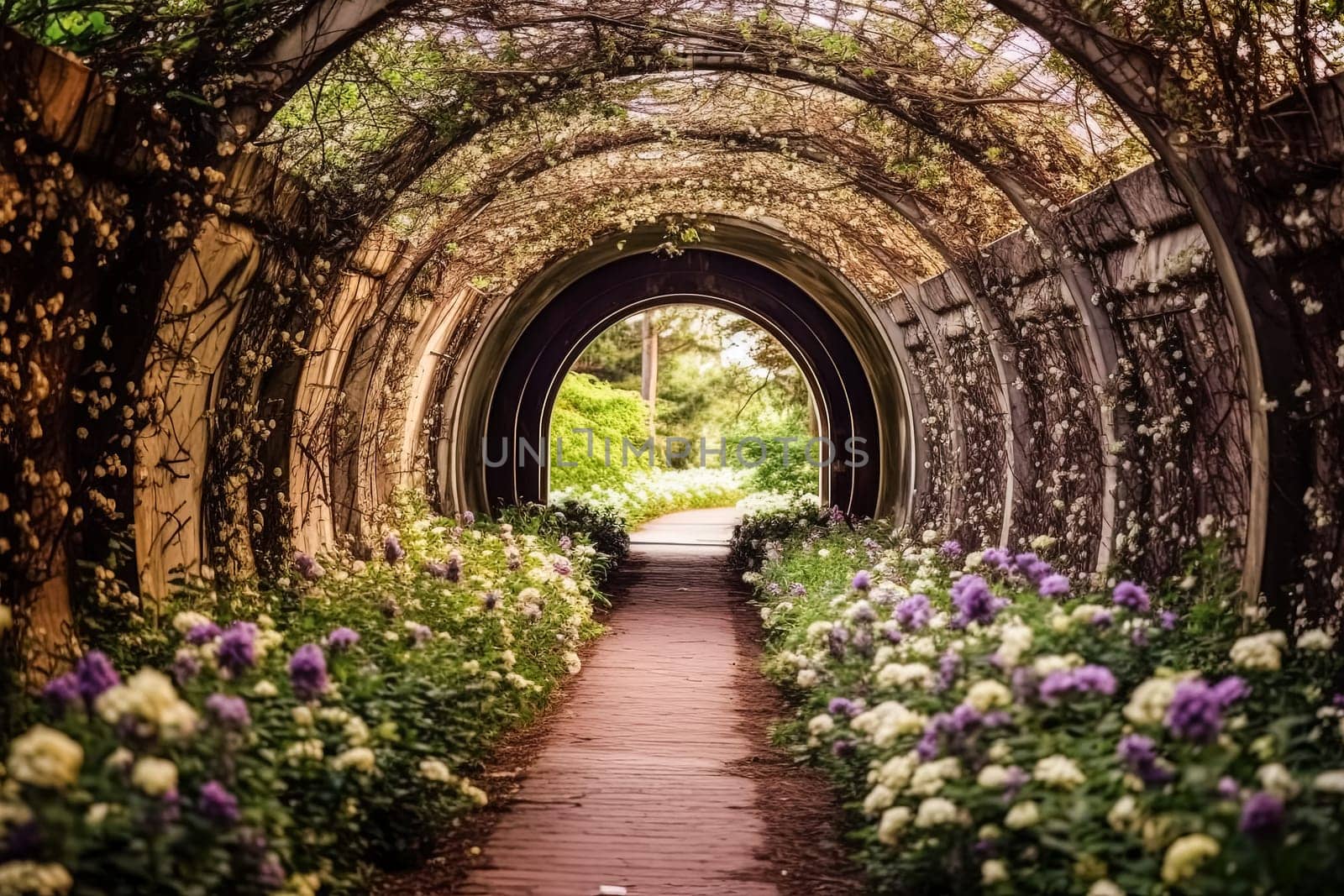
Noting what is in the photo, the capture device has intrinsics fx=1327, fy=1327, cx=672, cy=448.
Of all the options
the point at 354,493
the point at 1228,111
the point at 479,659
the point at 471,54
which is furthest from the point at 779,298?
the point at 1228,111

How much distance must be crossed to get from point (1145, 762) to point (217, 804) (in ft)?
6.94

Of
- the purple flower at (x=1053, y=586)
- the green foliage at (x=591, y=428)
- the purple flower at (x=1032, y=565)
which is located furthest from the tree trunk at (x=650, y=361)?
the purple flower at (x=1053, y=586)

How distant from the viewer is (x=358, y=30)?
5.13m

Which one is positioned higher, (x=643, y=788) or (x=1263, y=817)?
(x=1263, y=817)

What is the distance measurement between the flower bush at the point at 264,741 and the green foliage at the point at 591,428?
14.7 metres

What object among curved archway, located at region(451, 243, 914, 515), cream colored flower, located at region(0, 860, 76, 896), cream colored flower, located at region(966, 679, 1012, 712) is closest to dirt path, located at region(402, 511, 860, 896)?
cream colored flower, located at region(966, 679, 1012, 712)

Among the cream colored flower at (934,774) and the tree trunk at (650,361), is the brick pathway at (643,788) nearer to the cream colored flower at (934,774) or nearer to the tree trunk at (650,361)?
the cream colored flower at (934,774)

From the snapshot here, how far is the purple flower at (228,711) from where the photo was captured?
3129 millimetres

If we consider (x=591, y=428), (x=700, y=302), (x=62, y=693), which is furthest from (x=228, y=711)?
(x=591, y=428)

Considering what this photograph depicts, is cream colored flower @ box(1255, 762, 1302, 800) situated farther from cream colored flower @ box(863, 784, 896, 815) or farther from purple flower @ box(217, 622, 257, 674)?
purple flower @ box(217, 622, 257, 674)

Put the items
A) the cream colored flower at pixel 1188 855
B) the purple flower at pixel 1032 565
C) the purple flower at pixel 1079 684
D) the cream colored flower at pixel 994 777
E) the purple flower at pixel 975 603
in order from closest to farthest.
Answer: the cream colored flower at pixel 1188 855 → the cream colored flower at pixel 994 777 → the purple flower at pixel 1079 684 → the purple flower at pixel 975 603 → the purple flower at pixel 1032 565

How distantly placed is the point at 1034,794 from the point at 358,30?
3716mm

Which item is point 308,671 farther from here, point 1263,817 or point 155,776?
point 1263,817

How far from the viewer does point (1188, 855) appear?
2699 mm
